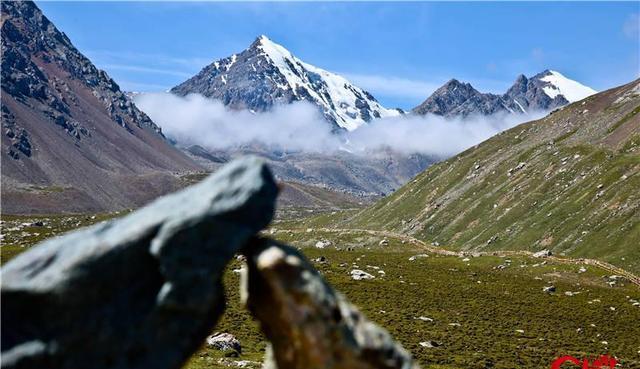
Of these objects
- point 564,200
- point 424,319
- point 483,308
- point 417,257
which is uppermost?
point 564,200

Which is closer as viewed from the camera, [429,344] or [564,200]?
[429,344]

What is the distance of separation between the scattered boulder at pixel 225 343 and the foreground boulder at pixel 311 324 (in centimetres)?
2767

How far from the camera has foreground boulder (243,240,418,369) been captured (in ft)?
53.2

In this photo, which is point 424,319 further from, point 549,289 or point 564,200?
point 564,200

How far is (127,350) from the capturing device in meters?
16.0

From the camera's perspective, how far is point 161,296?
16.1m

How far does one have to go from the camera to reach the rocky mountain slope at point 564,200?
373 ft

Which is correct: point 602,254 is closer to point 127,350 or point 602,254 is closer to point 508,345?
point 508,345

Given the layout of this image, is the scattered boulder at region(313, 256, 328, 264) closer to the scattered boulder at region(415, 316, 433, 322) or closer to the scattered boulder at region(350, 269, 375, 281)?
the scattered boulder at region(350, 269, 375, 281)

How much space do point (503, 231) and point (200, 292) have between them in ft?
449

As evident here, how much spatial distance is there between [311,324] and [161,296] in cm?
465

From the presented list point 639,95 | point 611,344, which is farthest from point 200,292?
point 639,95

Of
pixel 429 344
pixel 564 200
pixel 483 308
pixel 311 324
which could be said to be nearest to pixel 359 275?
pixel 483 308

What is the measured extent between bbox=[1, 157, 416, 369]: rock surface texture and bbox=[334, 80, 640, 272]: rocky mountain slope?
96075 mm
